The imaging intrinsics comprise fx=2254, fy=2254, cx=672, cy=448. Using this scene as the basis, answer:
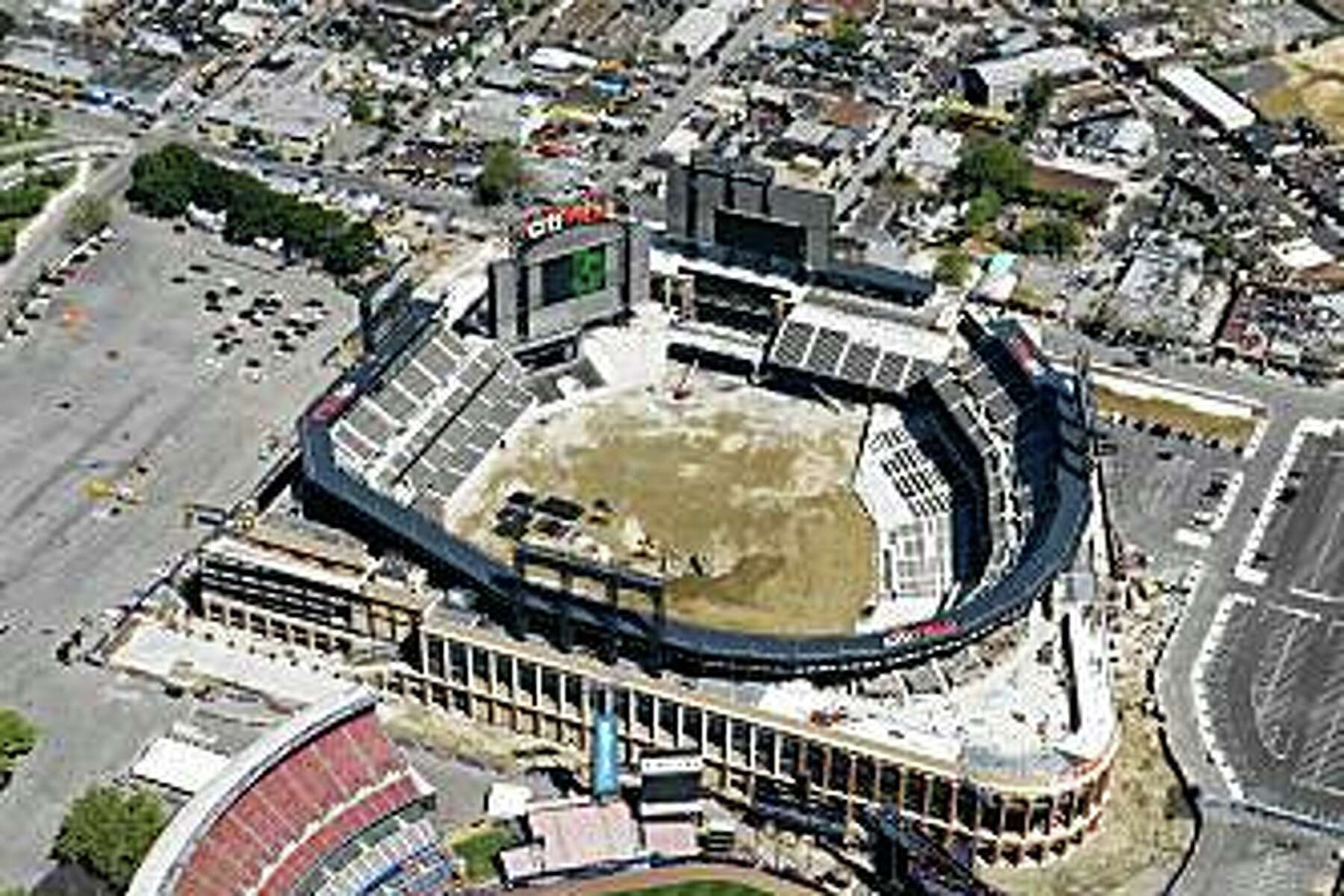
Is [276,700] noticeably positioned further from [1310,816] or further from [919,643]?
[1310,816]

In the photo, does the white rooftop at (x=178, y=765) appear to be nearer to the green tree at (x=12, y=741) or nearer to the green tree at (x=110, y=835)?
the green tree at (x=110, y=835)

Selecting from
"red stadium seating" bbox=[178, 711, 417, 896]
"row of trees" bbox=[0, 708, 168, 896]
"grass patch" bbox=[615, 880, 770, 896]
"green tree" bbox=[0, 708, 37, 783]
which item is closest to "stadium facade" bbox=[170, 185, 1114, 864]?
"grass patch" bbox=[615, 880, 770, 896]

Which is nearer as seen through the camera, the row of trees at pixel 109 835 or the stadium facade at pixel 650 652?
the row of trees at pixel 109 835

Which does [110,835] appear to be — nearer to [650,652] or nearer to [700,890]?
[650,652]

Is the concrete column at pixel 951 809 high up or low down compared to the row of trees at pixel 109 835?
up

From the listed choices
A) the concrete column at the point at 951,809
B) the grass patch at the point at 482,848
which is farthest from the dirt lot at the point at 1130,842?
the grass patch at the point at 482,848

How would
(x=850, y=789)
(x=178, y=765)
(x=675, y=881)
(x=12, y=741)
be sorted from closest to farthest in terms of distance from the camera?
(x=675, y=881), (x=850, y=789), (x=178, y=765), (x=12, y=741)

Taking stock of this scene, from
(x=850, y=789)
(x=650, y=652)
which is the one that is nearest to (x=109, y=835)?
(x=650, y=652)
